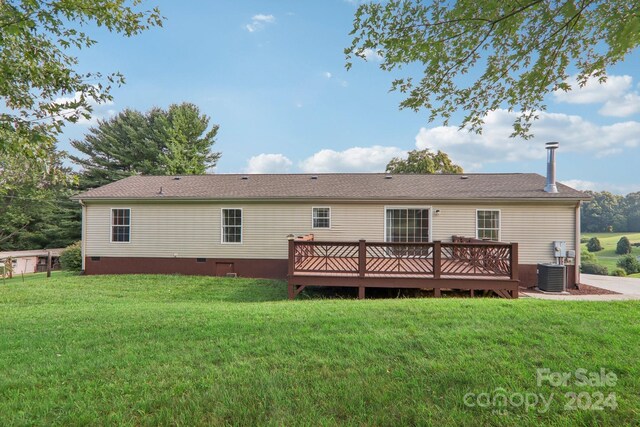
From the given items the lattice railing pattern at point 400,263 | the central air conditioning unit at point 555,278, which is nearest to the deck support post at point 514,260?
the lattice railing pattern at point 400,263

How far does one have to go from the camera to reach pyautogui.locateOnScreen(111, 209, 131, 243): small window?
473 inches

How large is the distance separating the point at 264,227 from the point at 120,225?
19.5 ft

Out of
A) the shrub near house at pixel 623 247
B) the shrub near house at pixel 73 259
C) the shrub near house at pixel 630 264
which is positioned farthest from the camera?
the shrub near house at pixel 623 247

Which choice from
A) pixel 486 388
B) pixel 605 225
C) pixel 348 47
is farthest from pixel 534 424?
pixel 605 225

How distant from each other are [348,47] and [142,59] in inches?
327

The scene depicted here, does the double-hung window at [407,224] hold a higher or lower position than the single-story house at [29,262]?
higher

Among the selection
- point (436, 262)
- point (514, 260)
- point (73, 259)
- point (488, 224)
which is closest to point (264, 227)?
point (436, 262)

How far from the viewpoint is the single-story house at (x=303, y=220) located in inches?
409

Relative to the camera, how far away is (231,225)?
11773mm

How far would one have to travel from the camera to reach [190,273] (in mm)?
11719

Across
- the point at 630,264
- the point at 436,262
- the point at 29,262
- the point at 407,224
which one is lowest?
the point at 630,264

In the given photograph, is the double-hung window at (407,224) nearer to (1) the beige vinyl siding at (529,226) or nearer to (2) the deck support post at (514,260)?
(1) the beige vinyl siding at (529,226)

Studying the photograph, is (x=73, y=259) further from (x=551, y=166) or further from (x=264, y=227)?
(x=551, y=166)

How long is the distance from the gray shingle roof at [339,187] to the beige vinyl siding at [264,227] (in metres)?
0.39
